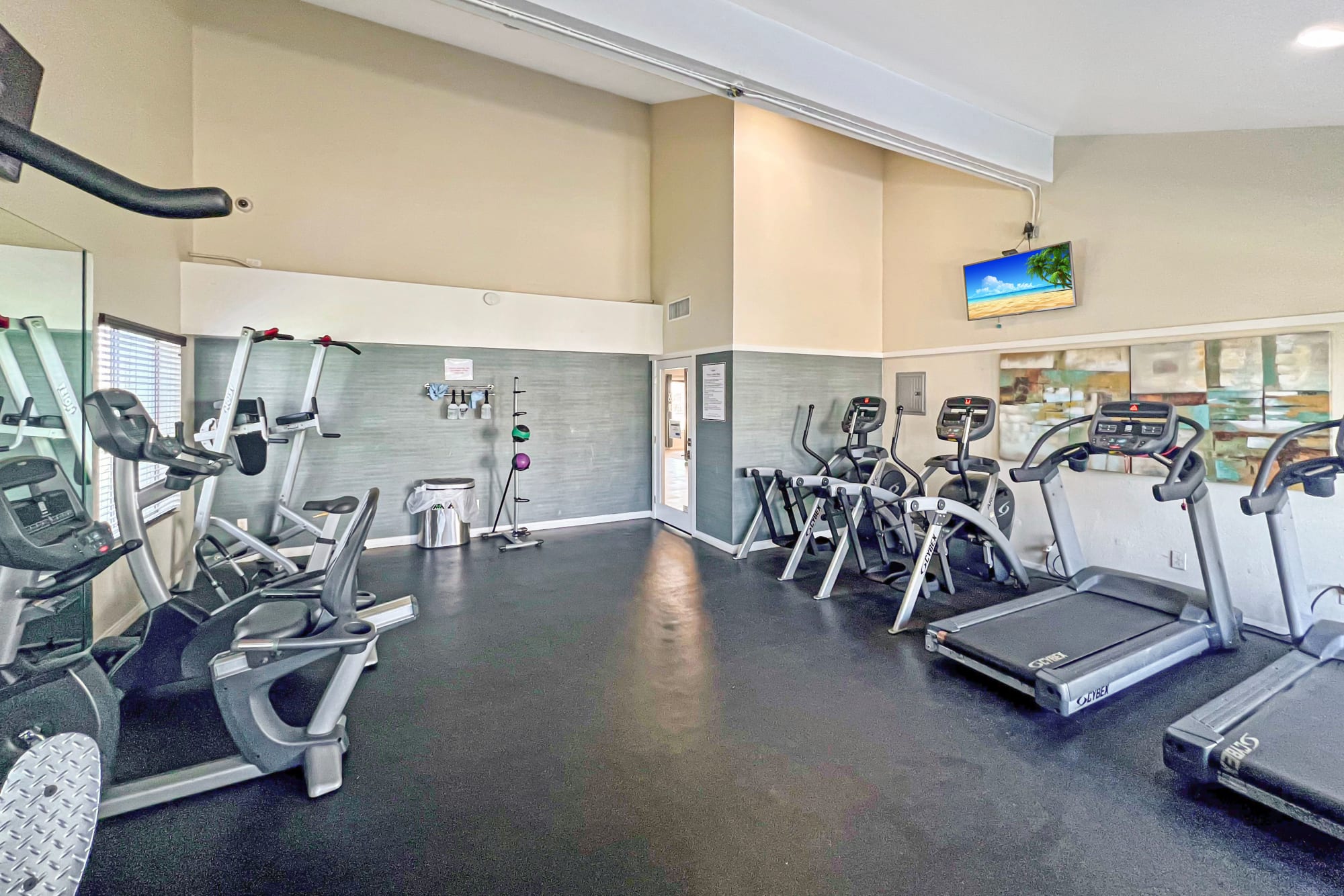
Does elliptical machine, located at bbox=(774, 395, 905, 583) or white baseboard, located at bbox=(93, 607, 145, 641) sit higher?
elliptical machine, located at bbox=(774, 395, 905, 583)

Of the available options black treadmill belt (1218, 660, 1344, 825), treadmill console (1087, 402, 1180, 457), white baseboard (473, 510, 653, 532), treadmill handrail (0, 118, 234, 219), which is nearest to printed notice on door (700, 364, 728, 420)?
white baseboard (473, 510, 653, 532)

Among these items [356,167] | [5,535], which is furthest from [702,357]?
[5,535]

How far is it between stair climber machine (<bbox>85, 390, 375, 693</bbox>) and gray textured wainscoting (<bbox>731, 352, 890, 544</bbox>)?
3.56 metres

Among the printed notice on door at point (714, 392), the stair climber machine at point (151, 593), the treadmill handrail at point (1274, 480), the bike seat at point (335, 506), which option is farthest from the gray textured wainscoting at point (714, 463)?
the treadmill handrail at point (1274, 480)

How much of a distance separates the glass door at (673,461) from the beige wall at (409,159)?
113cm

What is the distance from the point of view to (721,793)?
2.23 metres

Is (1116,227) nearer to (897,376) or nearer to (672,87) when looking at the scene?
(897,376)

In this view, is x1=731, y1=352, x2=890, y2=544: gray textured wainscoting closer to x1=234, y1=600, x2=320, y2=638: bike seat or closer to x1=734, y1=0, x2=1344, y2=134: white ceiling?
x1=734, y1=0, x2=1344, y2=134: white ceiling

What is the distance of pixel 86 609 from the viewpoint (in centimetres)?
270

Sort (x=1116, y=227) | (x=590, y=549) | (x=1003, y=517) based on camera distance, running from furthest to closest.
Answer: (x=590, y=549), (x=1003, y=517), (x=1116, y=227)

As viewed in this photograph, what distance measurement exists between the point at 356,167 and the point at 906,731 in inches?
264

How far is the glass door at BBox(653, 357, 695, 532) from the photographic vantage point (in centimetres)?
627

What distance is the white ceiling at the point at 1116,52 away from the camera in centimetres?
263

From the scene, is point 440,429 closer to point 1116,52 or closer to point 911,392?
point 911,392
